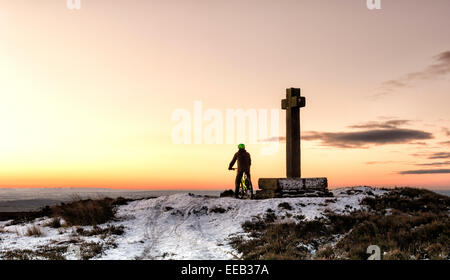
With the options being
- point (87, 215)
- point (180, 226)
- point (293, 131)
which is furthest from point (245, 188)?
point (87, 215)

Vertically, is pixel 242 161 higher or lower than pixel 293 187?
higher

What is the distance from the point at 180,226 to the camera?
545 inches

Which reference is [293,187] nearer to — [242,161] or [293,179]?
[293,179]

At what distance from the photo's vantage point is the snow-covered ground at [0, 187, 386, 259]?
1023 centimetres

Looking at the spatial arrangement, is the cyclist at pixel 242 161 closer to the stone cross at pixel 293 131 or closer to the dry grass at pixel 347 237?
the stone cross at pixel 293 131

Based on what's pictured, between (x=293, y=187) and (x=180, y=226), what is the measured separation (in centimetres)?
563

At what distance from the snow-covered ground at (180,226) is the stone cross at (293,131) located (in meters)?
2.54

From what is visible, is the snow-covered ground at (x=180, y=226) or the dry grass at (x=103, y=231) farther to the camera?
the dry grass at (x=103, y=231)

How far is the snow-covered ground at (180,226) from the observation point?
10.2 metres

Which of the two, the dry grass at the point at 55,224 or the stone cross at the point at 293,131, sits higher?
the stone cross at the point at 293,131

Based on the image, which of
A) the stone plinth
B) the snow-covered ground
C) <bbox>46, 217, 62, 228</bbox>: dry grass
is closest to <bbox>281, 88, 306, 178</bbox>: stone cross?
the stone plinth

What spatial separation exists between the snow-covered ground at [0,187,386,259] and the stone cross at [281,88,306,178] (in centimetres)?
254

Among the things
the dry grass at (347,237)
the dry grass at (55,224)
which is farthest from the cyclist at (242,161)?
the dry grass at (55,224)
